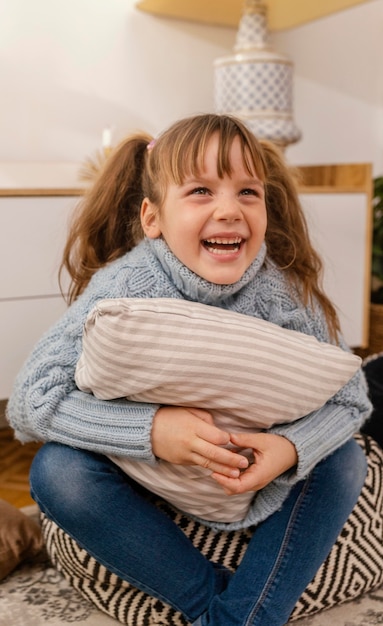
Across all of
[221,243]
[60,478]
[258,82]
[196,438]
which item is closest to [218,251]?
[221,243]

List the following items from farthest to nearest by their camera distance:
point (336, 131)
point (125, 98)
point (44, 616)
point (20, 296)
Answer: point (336, 131) → point (125, 98) → point (20, 296) → point (44, 616)

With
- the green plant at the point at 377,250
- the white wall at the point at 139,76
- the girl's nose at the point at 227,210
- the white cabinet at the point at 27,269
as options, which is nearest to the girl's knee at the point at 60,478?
the girl's nose at the point at 227,210

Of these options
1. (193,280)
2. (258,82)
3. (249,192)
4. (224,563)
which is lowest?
(224,563)

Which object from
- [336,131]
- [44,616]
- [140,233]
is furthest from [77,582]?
[336,131]

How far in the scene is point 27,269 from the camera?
1634 millimetres

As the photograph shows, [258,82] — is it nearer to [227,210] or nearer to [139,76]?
[139,76]

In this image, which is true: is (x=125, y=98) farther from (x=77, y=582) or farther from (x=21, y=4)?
(x=77, y=582)

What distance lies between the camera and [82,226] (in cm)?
120

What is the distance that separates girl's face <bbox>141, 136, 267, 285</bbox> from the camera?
95 centimetres

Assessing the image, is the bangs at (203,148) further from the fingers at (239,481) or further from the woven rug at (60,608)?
the woven rug at (60,608)

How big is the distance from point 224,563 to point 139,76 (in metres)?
1.54

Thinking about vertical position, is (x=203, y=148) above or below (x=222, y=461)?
above

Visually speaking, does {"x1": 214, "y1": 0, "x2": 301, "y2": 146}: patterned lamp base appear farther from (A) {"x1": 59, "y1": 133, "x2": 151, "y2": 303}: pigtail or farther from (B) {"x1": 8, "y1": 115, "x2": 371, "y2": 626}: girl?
(B) {"x1": 8, "y1": 115, "x2": 371, "y2": 626}: girl

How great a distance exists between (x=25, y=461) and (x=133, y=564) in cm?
87
